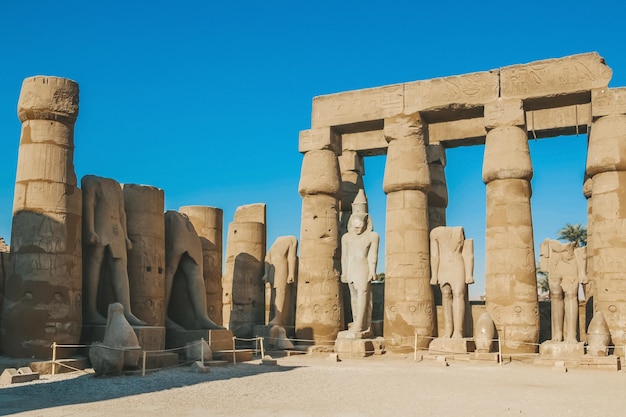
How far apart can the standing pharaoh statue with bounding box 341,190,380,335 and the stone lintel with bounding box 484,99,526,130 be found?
3938 mm

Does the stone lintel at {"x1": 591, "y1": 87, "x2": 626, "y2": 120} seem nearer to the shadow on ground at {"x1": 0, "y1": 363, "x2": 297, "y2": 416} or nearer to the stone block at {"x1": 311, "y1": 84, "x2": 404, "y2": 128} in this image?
the stone block at {"x1": 311, "y1": 84, "x2": 404, "y2": 128}

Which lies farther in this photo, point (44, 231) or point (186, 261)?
point (186, 261)

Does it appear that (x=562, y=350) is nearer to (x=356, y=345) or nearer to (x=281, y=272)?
(x=356, y=345)

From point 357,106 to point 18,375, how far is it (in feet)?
43.1

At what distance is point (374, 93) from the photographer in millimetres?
21141

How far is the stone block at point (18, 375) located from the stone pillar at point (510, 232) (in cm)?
1129

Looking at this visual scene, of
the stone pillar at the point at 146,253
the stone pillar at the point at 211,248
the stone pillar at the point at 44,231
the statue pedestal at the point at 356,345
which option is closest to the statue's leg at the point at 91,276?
Answer: the stone pillar at the point at 44,231

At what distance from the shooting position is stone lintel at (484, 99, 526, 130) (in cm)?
1888

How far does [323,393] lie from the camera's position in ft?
33.1

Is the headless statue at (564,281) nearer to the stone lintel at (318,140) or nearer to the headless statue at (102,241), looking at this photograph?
the stone lintel at (318,140)

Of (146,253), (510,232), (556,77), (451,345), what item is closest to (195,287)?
(146,253)

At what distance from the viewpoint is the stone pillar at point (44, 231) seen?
1262cm

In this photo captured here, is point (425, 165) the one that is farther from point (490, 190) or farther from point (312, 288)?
point (312, 288)

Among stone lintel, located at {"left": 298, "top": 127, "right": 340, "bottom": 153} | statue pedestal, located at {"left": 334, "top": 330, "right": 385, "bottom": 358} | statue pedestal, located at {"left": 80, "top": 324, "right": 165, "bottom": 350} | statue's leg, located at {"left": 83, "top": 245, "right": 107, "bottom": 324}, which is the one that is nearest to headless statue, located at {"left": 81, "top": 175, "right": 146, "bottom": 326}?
statue's leg, located at {"left": 83, "top": 245, "right": 107, "bottom": 324}
